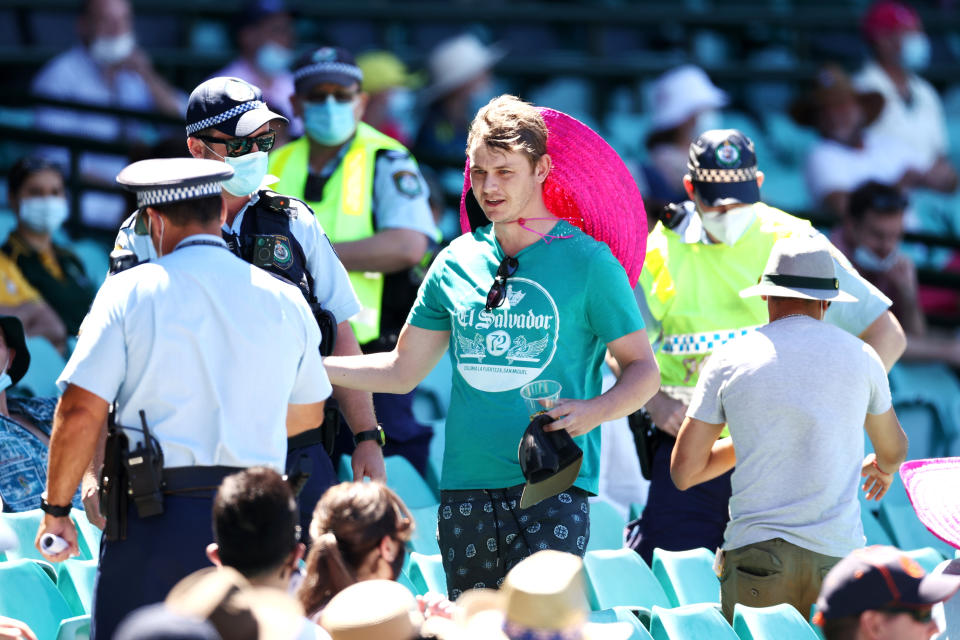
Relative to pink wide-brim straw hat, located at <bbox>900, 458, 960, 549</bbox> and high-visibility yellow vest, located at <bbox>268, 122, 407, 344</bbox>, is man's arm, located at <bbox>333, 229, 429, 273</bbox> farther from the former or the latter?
pink wide-brim straw hat, located at <bbox>900, 458, 960, 549</bbox>

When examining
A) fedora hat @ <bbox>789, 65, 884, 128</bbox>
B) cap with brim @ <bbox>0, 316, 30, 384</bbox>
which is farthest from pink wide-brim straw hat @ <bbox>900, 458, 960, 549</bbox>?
fedora hat @ <bbox>789, 65, 884, 128</bbox>

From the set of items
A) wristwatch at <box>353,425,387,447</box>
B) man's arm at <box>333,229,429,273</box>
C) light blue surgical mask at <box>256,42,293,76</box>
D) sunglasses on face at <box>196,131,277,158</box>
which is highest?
light blue surgical mask at <box>256,42,293,76</box>

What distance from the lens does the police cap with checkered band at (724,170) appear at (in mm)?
4102

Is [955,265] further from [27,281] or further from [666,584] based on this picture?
[27,281]

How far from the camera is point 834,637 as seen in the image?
2510 millimetres

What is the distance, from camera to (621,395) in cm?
312

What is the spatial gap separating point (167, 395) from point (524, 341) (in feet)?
2.74

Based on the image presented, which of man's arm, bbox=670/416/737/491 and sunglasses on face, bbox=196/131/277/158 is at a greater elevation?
sunglasses on face, bbox=196/131/277/158

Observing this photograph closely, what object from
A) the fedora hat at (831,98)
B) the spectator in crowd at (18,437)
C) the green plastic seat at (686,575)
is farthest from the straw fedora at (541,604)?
the fedora hat at (831,98)

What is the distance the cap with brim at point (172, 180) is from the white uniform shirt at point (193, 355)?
0.31 ft

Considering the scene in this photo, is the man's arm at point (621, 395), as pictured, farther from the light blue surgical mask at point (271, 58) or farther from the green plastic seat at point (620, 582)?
the light blue surgical mask at point (271, 58)

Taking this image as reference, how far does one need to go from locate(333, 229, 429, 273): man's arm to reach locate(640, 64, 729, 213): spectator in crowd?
2.26 meters

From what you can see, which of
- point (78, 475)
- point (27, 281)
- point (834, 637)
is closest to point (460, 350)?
point (78, 475)

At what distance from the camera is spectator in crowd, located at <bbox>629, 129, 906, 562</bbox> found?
4094 millimetres
